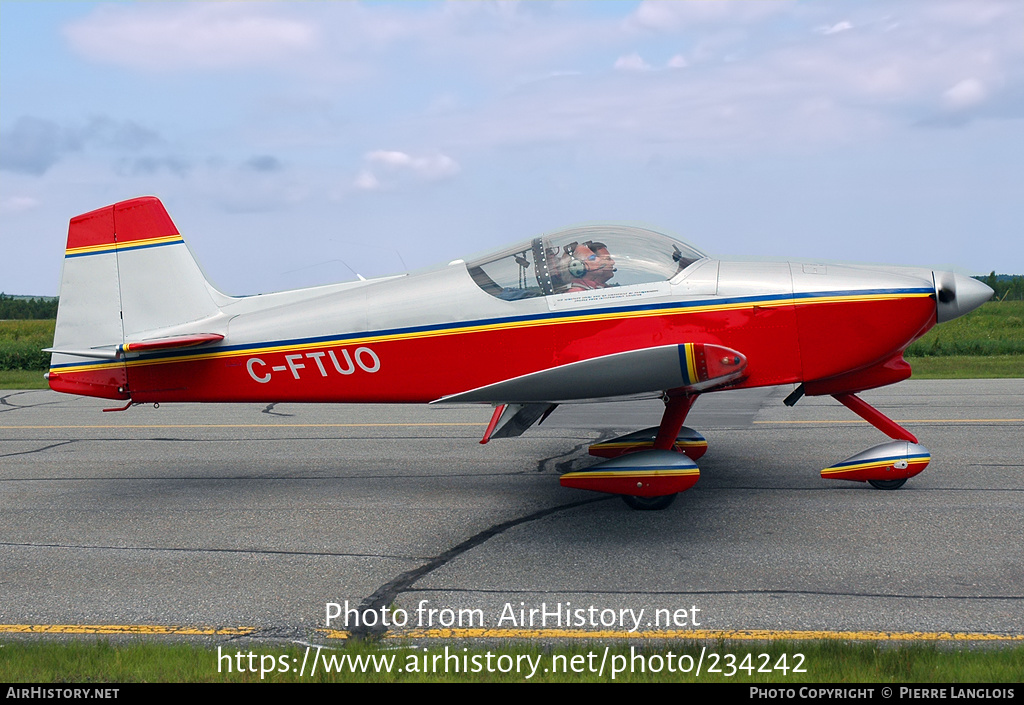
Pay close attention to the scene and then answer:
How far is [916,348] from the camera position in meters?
21.7

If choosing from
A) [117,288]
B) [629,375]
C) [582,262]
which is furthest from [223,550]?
[582,262]

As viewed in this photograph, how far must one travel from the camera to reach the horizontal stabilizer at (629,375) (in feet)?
20.3

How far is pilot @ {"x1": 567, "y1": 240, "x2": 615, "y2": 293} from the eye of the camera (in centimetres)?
707

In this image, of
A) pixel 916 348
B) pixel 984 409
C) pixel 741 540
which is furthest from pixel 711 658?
pixel 916 348

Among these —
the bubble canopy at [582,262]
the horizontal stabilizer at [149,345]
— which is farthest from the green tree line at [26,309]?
the bubble canopy at [582,262]

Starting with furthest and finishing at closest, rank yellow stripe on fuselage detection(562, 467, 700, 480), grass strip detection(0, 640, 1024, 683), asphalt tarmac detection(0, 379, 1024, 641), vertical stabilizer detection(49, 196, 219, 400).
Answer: vertical stabilizer detection(49, 196, 219, 400)
yellow stripe on fuselage detection(562, 467, 700, 480)
asphalt tarmac detection(0, 379, 1024, 641)
grass strip detection(0, 640, 1024, 683)

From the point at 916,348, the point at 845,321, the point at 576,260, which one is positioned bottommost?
the point at 916,348

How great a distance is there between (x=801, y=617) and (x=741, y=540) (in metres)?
1.45

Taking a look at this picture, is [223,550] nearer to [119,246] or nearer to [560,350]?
[560,350]

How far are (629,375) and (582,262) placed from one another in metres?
1.24

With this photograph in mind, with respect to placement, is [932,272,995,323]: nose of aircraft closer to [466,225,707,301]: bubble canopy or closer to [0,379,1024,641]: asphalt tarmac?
[0,379,1024,641]: asphalt tarmac

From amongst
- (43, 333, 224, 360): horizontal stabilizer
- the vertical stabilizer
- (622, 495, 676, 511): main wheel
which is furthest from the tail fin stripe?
(622, 495, 676, 511): main wheel

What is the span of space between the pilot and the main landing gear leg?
2596 millimetres

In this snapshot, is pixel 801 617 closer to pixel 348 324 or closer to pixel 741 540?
pixel 741 540
